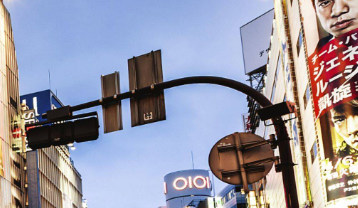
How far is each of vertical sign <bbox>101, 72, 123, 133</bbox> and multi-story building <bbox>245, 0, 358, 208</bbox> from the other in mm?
19601

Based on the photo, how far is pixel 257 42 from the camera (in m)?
83.6

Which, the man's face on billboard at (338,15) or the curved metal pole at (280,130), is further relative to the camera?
the man's face on billboard at (338,15)

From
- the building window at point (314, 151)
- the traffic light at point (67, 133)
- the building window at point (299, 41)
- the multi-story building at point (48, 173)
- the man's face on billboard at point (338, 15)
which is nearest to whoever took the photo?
the traffic light at point (67, 133)

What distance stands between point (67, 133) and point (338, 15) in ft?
89.1

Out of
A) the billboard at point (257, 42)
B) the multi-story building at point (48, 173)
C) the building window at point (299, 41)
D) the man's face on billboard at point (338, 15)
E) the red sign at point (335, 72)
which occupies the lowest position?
the red sign at point (335, 72)

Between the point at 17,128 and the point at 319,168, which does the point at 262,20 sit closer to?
the point at 17,128

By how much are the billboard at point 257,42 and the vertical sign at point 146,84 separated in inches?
2701

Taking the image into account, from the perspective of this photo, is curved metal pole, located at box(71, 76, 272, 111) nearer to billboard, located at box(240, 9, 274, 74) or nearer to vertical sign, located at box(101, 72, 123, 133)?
vertical sign, located at box(101, 72, 123, 133)

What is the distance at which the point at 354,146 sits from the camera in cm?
3578

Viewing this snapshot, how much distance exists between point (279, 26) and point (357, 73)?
15046mm

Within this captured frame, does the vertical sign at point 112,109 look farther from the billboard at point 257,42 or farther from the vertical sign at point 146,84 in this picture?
the billboard at point 257,42

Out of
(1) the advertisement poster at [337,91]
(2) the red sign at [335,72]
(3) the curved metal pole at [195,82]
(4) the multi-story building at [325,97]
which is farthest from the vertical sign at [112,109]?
(2) the red sign at [335,72]

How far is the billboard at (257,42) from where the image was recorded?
82562mm

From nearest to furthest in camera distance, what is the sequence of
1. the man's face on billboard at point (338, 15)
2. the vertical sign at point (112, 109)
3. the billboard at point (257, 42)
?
the vertical sign at point (112, 109) < the man's face on billboard at point (338, 15) < the billboard at point (257, 42)
